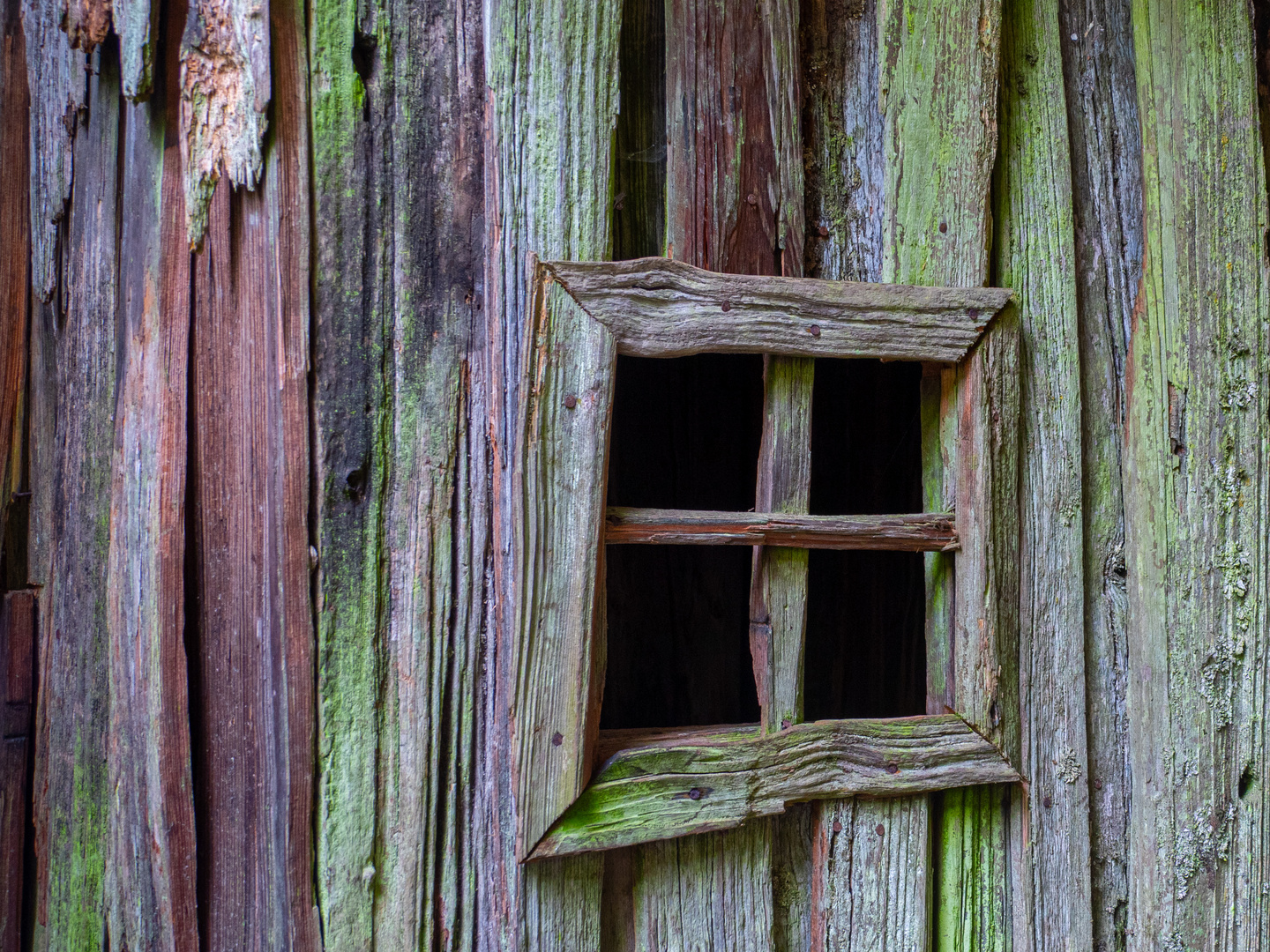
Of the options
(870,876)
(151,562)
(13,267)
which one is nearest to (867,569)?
(870,876)

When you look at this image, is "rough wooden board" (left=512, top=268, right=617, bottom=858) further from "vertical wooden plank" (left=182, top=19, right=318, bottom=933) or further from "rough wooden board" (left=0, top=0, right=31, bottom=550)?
"rough wooden board" (left=0, top=0, right=31, bottom=550)

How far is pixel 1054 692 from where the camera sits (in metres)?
1.27

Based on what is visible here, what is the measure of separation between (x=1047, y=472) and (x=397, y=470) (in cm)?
98

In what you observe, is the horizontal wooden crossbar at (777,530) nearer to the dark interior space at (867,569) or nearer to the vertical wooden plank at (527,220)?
the vertical wooden plank at (527,220)

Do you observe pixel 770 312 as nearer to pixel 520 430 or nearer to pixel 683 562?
pixel 520 430

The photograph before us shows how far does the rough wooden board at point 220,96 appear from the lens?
1113 mm

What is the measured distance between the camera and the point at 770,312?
1129 mm

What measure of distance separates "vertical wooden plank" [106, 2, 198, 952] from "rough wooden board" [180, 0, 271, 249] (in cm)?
5

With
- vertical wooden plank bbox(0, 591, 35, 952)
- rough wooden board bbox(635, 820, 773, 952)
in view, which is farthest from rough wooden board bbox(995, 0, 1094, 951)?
vertical wooden plank bbox(0, 591, 35, 952)

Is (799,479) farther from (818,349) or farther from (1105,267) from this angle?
(1105,267)

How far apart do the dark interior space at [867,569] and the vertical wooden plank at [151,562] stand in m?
1.34

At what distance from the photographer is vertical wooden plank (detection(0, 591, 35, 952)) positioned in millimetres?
1493

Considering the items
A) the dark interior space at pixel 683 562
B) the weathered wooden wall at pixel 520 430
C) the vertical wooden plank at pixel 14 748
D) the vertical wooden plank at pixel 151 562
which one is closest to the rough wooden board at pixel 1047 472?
the weathered wooden wall at pixel 520 430

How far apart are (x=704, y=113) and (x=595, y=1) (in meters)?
0.21
